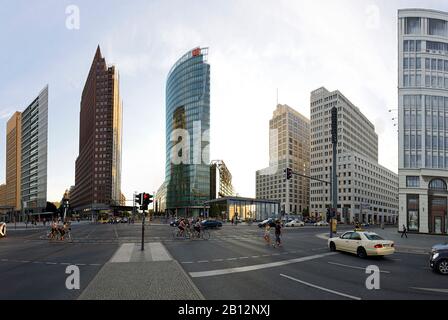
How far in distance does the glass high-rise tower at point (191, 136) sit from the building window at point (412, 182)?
3265 inches

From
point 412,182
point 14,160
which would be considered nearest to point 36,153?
point 14,160

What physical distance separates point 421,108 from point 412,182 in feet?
38.3

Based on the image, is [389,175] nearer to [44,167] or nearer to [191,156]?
[191,156]

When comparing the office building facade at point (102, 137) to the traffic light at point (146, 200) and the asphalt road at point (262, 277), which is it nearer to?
the traffic light at point (146, 200)

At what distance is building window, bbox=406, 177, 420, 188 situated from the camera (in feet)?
158

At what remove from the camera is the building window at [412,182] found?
4830 centimetres

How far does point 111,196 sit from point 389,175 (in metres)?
137

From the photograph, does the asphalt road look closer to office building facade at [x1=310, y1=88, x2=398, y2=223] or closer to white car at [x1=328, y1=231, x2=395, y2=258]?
white car at [x1=328, y1=231, x2=395, y2=258]

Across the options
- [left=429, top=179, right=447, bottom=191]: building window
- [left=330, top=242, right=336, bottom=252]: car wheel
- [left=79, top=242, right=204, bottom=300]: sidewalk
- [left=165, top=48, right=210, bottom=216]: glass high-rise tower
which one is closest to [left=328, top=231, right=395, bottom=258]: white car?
[left=330, top=242, right=336, bottom=252]: car wheel

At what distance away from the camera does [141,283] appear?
9820 millimetres

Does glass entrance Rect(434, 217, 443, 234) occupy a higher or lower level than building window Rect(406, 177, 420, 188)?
lower

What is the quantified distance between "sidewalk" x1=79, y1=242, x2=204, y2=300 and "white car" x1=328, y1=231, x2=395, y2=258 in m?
10.6

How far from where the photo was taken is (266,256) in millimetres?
16938
